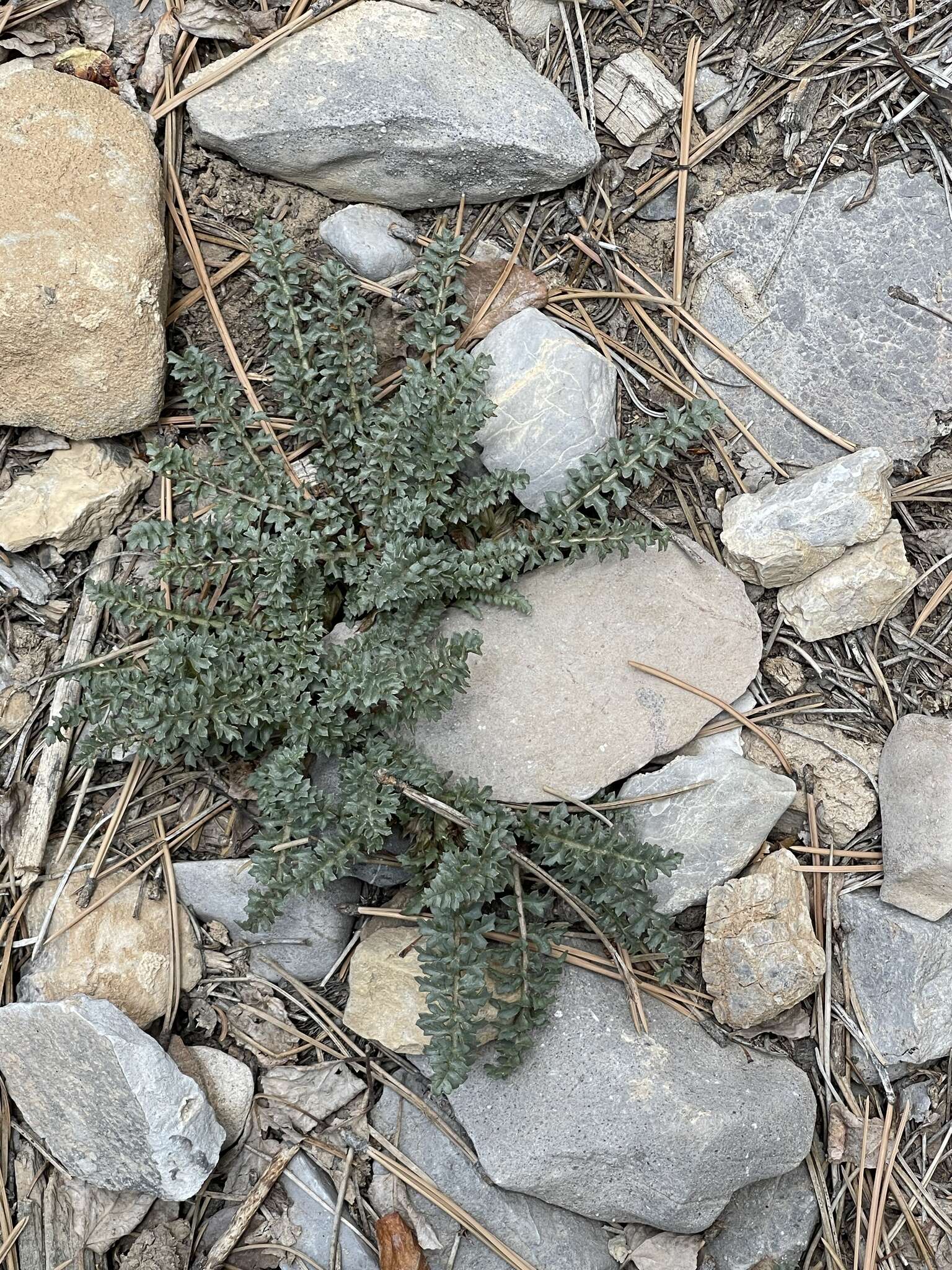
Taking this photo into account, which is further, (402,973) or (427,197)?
(427,197)

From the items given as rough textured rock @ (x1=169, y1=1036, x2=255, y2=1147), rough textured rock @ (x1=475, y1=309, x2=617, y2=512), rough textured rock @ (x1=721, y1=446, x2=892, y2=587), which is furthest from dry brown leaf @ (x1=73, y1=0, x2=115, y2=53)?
rough textured rock @ (x1=169, y1=1036, x2=255, y2=1147)

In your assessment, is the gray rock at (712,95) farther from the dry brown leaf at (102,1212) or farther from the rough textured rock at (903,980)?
the dry brown leaf at (102,1212)

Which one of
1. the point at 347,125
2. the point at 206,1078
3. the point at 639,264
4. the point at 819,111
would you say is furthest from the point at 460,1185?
the point at 819,111

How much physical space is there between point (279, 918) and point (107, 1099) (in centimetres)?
73

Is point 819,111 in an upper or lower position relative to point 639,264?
upper

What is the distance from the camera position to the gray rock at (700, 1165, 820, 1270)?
3338mm

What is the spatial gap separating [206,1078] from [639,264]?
10.4 ft

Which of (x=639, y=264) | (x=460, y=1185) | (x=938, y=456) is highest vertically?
(x=639, y=264)

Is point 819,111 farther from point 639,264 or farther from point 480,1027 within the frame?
point 480,1027

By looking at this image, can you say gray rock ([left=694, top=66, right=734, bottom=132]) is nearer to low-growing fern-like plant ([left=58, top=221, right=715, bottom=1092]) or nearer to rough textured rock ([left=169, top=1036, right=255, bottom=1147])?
low-growing fern-like plant ([left=58, top=221, right=715, bottom=1092])

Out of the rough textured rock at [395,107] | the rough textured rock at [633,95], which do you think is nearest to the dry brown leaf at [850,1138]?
the rough textured rock at [395,107]

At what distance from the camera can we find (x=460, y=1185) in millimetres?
3307

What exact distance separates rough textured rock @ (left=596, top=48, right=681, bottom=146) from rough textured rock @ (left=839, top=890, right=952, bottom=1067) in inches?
111

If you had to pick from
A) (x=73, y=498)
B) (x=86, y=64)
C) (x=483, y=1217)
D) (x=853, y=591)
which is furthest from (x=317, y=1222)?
(x=86, y=64)
